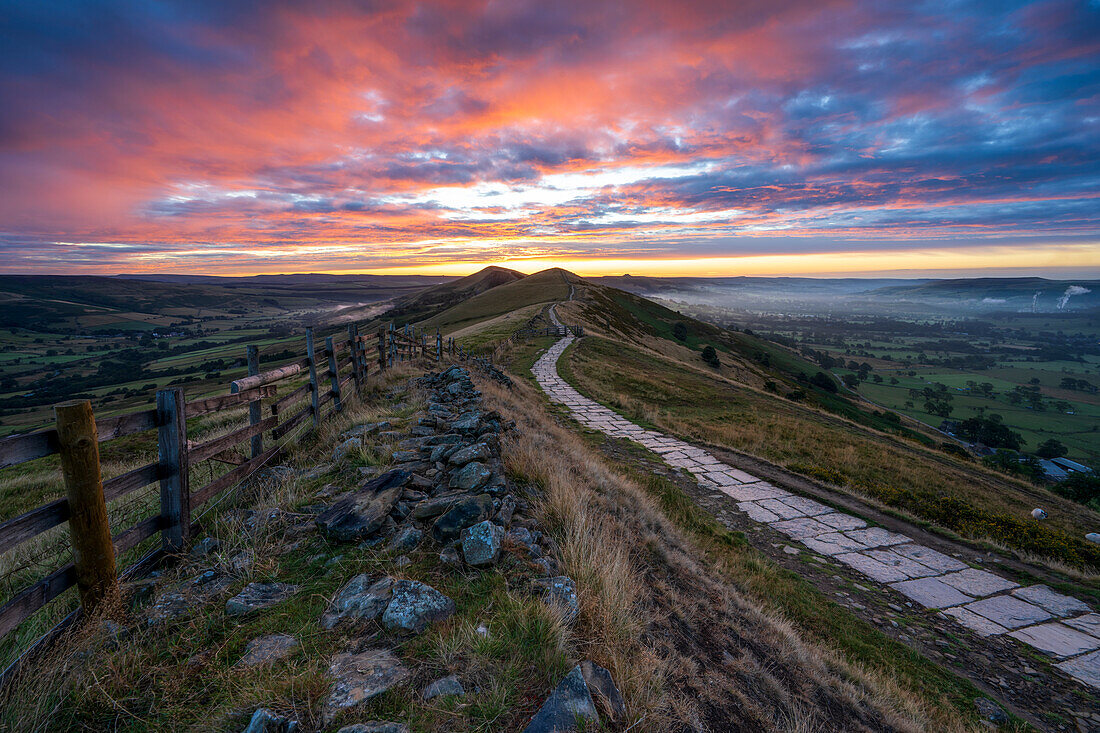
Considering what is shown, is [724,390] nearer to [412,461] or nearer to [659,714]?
[412,461]

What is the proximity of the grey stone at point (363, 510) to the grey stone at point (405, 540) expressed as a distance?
0.31 m

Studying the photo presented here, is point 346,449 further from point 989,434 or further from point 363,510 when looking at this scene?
point 989,434

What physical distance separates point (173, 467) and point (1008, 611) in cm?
1093

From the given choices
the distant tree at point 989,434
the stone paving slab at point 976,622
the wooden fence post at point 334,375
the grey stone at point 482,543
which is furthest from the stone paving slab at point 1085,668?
the distant tree at point 989,434

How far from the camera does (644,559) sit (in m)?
5.18

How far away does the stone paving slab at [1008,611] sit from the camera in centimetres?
610

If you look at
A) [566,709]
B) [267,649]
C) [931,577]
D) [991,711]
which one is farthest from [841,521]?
[267,649]

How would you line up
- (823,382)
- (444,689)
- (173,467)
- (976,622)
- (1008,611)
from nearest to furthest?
(444,689), (173,467), (976,622), (1008,611), (823,382)

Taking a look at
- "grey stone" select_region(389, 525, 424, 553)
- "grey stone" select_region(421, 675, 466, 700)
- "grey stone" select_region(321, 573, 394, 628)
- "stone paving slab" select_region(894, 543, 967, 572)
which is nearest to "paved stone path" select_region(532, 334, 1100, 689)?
"stone paving slab" select_region(894, 543, 967, 572)

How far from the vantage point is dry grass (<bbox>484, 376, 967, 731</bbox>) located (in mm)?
2994

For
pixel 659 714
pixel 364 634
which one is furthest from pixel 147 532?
pixel 659 714

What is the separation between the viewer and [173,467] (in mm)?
4039

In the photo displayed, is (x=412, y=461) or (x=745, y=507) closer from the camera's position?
(x=412, y=461)

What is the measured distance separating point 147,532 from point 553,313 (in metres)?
48.6
